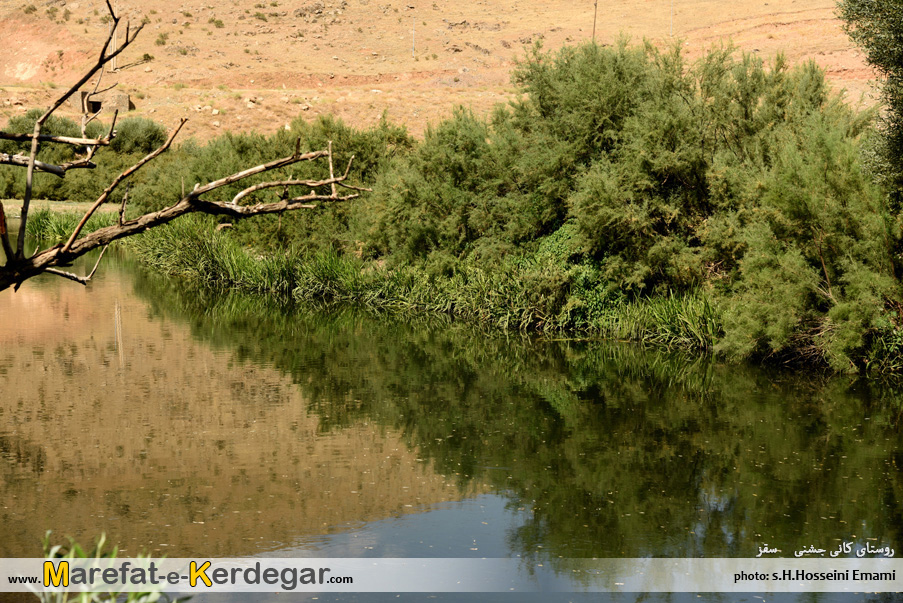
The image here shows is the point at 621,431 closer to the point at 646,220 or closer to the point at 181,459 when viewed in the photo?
the point at 181,459

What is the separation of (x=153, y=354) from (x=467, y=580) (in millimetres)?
10964

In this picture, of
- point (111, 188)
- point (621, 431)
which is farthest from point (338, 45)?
point (111, 188)

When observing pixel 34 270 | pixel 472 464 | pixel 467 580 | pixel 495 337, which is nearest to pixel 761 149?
pixel 495 337

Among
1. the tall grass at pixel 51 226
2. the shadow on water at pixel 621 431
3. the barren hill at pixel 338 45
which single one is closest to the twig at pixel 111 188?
the shadow on water at pixel 621 431

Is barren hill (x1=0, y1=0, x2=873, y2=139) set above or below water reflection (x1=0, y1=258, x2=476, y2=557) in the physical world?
below

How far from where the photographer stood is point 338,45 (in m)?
98.7

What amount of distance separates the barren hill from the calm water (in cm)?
4987

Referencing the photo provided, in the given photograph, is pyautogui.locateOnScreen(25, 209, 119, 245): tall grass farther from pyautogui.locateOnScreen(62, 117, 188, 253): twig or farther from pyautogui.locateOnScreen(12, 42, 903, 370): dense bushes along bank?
pyautogui.locateOnScreen(62, 117, 188, 253): twig

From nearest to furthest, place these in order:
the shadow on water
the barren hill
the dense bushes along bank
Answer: the shadow on water
the dense bushes along bank
the barren hill

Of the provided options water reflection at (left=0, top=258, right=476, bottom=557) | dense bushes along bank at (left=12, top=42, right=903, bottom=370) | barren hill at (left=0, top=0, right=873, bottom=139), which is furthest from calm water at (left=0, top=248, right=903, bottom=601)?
barren hill at (left=0, top=0, right=873, bottom=139)

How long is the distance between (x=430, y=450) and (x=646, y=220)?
7.51 m

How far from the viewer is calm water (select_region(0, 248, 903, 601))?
9.08 meters

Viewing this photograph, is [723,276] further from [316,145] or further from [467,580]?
[316,145]

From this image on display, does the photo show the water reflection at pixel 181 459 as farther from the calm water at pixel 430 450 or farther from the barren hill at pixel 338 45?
the barren hill at pixel 338 45
